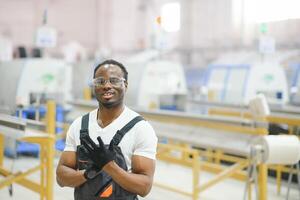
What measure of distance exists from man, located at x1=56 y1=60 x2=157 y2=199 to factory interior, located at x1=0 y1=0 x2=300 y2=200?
0.23ft

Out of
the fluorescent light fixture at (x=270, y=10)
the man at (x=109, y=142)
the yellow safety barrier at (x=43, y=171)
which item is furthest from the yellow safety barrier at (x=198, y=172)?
the fluorescent light fixture at (x=270, y=10)

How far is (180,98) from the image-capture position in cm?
803

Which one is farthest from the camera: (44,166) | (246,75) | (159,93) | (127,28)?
(127,28)

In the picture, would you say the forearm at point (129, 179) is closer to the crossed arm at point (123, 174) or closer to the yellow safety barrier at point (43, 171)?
the crossed arm at point (123, 174)

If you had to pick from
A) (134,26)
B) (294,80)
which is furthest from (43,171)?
(134,26)

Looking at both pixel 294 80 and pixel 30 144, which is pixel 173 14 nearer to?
pixel 294 80

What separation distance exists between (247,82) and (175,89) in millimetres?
1508

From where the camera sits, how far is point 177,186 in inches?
201

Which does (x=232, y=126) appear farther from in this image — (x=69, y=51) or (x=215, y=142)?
(x=69, y=51)

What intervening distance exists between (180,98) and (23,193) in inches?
165

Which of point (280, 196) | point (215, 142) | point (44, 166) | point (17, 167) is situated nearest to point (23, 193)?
point (17, 167)

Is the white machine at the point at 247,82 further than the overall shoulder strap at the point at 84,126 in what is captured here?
Yes

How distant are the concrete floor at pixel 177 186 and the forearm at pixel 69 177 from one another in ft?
6.34

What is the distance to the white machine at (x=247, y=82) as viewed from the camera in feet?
27.0
